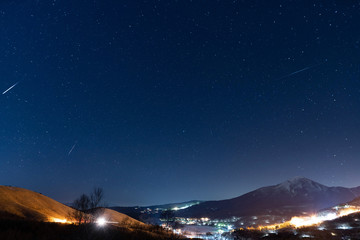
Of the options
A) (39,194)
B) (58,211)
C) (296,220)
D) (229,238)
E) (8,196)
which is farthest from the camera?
(296,220)

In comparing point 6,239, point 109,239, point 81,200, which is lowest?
point 109,239

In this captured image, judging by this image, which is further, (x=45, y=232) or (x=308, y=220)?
(x=308, y=220)

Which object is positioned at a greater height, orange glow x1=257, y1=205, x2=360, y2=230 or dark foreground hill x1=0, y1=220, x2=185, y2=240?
dark foreground hill x1=0, y1=220, x2=185, y2=240

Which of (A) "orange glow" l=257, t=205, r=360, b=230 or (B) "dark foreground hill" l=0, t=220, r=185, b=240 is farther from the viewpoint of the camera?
(A) "orange glow" l=257, t=205, r=360, b=230

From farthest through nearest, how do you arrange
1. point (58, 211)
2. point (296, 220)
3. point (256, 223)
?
point (256, 223) < point (296, 220) < point (58, 211)

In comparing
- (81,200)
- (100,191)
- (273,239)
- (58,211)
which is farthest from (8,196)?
(273,239)

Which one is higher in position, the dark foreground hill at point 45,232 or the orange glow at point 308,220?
the dark foreground hill at point 45,232

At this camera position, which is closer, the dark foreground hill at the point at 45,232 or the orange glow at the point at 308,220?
the dark foreground hill at the point at 45,232

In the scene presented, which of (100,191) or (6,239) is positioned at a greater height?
(100,191)

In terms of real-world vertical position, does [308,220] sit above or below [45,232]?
below

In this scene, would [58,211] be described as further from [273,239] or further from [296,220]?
[296,220]

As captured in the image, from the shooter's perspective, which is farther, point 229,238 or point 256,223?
point 256,223
